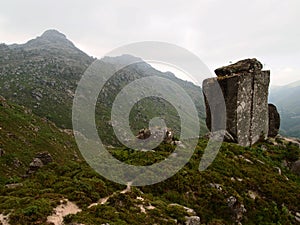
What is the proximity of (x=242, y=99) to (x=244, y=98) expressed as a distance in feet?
1.24

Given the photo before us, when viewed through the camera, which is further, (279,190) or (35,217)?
(279,190)

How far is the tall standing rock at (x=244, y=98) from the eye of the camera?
3175 centimetres

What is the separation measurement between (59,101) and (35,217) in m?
140

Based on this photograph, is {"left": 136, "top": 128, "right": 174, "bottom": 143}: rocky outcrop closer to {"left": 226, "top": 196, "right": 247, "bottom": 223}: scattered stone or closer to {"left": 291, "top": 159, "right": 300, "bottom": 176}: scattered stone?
{"left": 226, "top": 196, "right": 247, "bottom": 223}: scattered stone

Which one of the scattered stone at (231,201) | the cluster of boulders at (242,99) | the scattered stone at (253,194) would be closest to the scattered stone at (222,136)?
the cluster of boulders at (242,99)

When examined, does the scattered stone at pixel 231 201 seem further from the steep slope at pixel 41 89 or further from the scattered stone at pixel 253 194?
the steep slope at pixel 41 89

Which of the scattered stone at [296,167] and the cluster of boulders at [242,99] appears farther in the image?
the cluster of boulders at [242,99]

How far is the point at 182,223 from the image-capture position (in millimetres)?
16625

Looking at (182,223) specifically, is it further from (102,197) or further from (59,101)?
(59,101)

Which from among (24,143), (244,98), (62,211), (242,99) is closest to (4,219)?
(62,211)

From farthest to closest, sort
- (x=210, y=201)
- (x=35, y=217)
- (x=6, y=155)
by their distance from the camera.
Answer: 1. (x=6, y=155)
2. (x=210, y=201)
3. (x=35, y=217)

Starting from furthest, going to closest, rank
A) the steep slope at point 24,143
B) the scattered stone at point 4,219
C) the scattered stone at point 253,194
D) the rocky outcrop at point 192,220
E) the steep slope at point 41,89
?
1. the steep slope at point 41,89
2. the steep slope at point 24,143
3. the scattered stone at point 253,194
4. the rocky outcrop at point 192,220
5. the scattered stone at point 4,219

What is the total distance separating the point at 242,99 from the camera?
3209 cm

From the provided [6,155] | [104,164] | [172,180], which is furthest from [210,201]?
[6,155]
